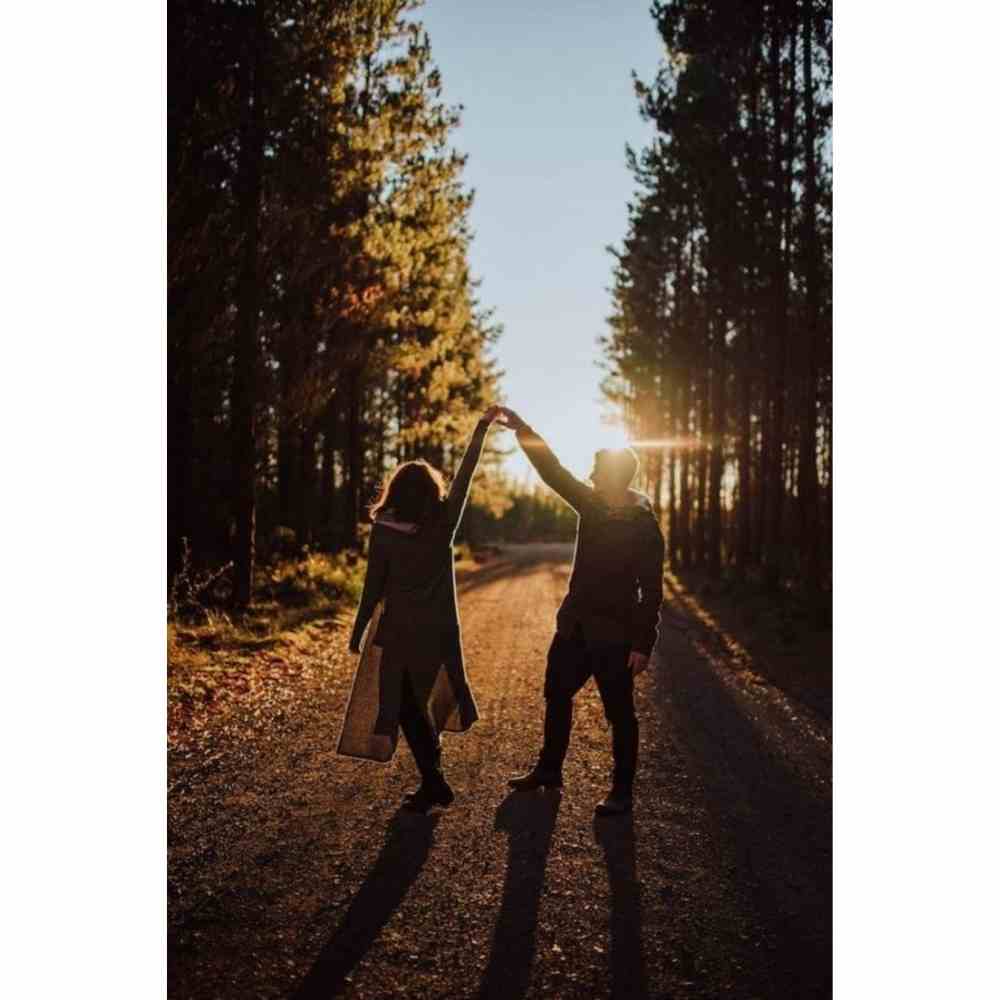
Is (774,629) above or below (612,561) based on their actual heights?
below

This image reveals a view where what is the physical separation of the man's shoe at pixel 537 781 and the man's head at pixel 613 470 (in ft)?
5.46

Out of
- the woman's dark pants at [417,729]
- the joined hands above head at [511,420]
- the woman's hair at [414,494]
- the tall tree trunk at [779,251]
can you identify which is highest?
the tall tree trunk at [779,251]

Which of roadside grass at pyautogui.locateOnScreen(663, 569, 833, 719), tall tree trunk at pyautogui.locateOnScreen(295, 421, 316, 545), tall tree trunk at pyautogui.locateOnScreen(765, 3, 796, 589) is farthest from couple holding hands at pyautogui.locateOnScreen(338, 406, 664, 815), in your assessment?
tall tree trunk at pyautogui.locateOnScreen(295, 421, 316, 545)

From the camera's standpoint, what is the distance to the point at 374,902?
3.34 m

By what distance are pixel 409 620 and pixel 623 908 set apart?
5.84 feet

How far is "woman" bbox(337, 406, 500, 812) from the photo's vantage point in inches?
175

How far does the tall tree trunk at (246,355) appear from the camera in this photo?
10414 mm

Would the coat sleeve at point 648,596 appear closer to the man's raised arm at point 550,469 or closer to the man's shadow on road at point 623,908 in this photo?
the man's raised arm at point 550,469

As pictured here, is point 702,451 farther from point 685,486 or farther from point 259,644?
point 259,644

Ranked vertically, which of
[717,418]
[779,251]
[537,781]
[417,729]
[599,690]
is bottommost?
[537,781]

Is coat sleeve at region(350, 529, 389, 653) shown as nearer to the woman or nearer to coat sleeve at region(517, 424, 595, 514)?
the woman

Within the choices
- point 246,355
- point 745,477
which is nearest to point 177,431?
point 246,355

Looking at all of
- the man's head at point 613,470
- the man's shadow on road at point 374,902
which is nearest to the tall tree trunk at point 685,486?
the man's head at point 613,470

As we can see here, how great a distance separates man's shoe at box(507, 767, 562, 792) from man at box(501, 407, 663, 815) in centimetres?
42
